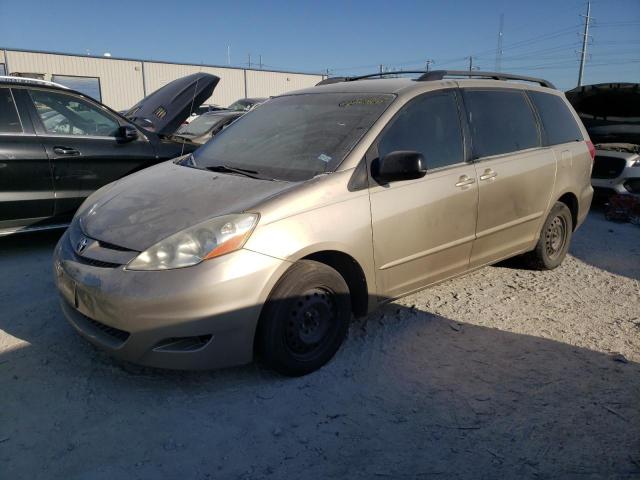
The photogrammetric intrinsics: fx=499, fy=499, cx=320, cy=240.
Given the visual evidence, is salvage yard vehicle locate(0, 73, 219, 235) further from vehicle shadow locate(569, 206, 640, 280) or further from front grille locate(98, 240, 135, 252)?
vehicle shadow locate(569, 206, 640, 280)

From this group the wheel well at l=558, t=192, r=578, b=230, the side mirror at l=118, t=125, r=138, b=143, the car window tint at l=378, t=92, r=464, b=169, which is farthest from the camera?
the side mirror at l=118, t=125, r=138, b=143

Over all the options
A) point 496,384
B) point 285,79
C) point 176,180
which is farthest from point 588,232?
point 285,79

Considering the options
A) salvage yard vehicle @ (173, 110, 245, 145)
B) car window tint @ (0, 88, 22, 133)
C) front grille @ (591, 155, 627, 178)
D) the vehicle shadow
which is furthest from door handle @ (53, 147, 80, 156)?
front grille @ (591, 155, 627, 178)

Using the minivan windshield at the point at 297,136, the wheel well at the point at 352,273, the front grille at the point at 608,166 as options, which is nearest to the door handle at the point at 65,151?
the minivan windshield at the point at 297,136

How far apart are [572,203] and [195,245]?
4.03m

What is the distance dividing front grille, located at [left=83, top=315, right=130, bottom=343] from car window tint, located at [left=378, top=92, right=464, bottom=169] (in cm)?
189

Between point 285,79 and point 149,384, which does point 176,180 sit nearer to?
point 149,384

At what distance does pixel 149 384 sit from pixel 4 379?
834 millimetres

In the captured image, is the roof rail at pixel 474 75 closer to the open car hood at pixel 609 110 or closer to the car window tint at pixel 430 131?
the car window tint at pixel 430 131

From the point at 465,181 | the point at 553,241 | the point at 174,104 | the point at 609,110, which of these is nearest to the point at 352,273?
the point at 465,181

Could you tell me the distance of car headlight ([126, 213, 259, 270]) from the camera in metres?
2.60

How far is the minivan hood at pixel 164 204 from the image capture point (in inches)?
109

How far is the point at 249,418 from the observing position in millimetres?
2621

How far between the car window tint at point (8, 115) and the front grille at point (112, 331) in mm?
2986
